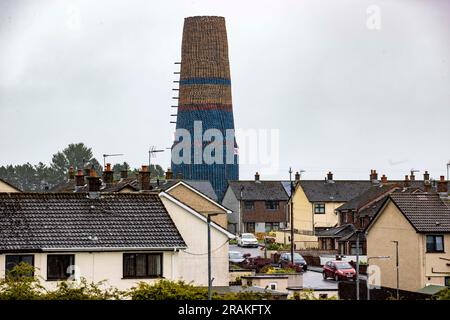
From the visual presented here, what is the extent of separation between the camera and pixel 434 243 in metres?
49.8

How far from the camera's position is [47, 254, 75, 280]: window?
32688 mm

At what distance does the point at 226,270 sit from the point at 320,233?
165 ft

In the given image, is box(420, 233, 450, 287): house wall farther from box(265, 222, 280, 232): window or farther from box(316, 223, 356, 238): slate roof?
box(265, 222, 280, 232): window

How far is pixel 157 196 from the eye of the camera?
3731cm

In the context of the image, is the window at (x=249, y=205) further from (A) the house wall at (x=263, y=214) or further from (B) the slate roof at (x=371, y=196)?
(B) the slate roof at (x=371, y=196)

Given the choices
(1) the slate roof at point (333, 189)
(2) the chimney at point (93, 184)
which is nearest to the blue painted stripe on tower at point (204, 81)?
(1) the slate roof at point (333, 189)

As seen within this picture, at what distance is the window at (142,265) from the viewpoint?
33.8 meters

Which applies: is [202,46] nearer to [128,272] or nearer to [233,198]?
[233,198]

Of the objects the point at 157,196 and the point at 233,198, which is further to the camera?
the point at 233,198

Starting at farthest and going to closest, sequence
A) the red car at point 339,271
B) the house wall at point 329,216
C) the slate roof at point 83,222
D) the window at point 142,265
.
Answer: the house wall at point 329,216
the red car at point 339,271
the window at point 142,265
the slate roof at point 83,222

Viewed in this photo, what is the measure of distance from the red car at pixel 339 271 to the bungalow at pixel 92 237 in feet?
65.7

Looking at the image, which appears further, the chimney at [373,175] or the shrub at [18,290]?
the chimney at [373,175]
